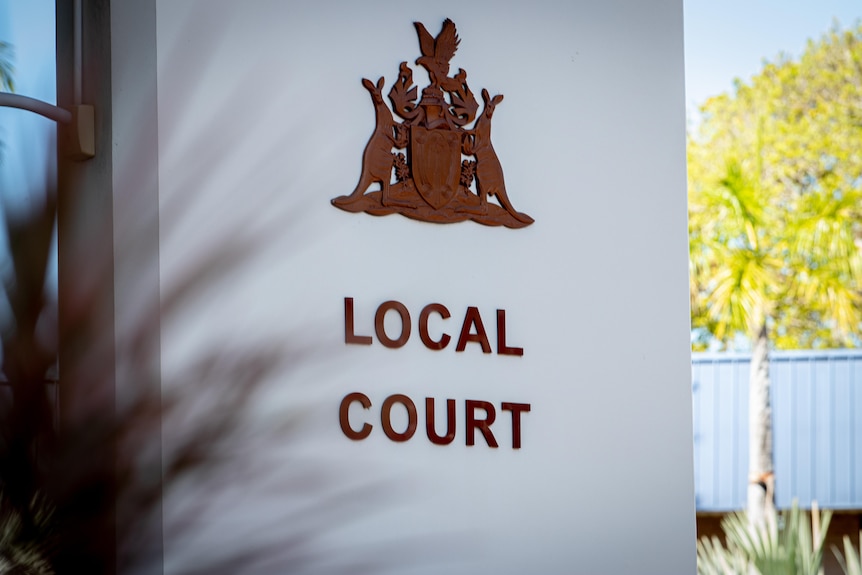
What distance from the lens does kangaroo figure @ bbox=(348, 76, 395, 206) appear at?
12.1 ft

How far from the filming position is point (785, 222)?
18234 mm

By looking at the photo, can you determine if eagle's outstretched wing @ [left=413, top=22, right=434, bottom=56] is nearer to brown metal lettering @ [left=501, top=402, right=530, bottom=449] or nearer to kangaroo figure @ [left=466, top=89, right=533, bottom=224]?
kangaroo figure @ [left=466, top=89, right=533, bottom=224]

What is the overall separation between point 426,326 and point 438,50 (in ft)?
3.20

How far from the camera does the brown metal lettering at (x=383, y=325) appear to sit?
368 cm

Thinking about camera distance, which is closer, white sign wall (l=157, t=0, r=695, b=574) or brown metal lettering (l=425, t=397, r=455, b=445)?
white sign wall (l=157, t=0, r=695, b=574)

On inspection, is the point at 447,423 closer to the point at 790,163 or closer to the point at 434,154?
the point at 434,154

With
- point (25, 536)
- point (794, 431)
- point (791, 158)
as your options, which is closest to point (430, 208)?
point (25, 536)

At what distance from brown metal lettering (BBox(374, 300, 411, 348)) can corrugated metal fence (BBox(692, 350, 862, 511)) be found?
8351mm

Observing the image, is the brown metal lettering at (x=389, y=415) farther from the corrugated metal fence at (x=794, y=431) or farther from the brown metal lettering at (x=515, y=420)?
the corrugated metal fence at (x=794, y=431)

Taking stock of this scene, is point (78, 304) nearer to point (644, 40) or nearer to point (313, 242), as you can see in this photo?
point (313, 242)

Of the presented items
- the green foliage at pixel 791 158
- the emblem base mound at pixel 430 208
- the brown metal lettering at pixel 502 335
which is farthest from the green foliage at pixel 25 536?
the green foliage at pixel 791 158

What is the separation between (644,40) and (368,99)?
4.30 feet

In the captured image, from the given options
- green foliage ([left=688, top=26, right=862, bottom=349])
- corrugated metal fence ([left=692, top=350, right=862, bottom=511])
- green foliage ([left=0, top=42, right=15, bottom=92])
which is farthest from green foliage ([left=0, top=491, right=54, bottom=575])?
green foliage ([left=688, top=26, right=862, bottom=349])

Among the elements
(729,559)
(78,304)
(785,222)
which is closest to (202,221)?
(78,304)
